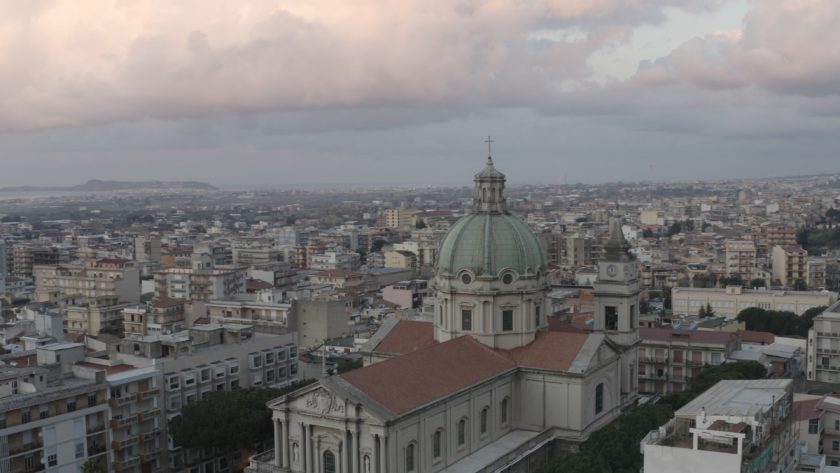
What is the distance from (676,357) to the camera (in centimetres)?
6862

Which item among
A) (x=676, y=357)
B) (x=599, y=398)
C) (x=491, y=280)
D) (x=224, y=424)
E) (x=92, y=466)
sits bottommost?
(x=676, y=357)

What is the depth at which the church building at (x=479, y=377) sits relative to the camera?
1596 inches

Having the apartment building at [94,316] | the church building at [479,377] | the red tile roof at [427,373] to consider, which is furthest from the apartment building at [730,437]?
the apartment building at [94,316]

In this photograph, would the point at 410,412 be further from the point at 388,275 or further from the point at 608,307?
the point at 388,275

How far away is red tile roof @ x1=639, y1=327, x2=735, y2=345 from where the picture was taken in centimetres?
6888

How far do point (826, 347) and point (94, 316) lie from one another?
67041 millimetres

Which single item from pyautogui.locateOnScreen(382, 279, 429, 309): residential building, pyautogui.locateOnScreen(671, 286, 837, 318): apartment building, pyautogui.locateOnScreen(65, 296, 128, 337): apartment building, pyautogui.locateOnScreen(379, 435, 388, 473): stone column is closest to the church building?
pyautogui.locateOnScreen(379, 435, 388, 473): stone column

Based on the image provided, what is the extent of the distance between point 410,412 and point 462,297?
12569 mm

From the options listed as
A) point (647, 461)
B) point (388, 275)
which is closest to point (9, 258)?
point (388, 275)

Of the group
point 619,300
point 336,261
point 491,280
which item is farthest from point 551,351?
point 336,261

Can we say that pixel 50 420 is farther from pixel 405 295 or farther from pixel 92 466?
pixel 405 295

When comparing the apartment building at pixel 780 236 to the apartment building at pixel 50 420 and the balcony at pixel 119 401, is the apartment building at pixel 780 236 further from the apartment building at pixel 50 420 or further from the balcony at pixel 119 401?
the apartment building at pixel 50 420

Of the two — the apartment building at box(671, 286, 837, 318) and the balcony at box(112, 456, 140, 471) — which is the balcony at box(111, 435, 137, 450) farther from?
the apartment building at box(671, 286, 837, 318)

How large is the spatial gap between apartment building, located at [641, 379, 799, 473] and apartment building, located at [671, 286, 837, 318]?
55891mm
